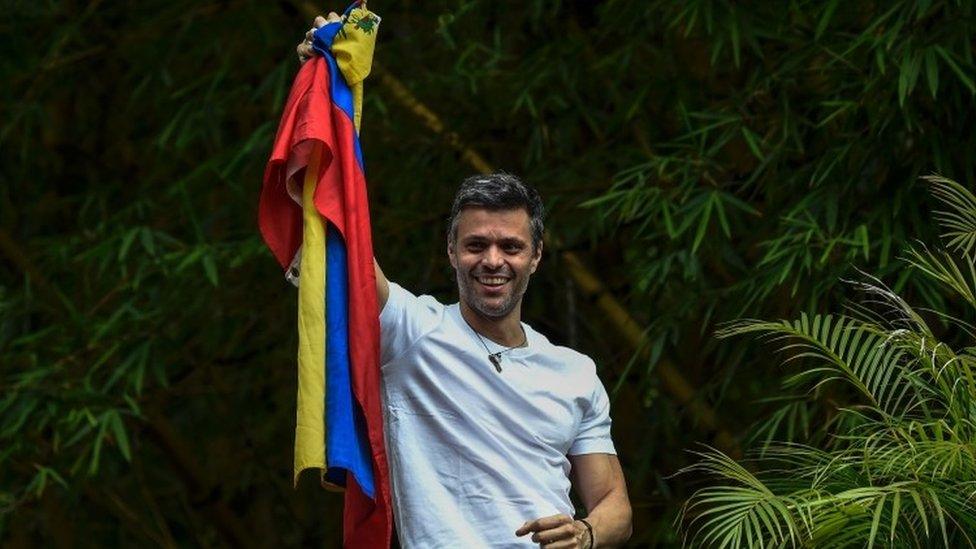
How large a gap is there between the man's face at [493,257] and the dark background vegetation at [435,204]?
1141mm

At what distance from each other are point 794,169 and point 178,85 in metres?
1.95

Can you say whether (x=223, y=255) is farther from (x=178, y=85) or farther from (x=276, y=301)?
(x=178, y=85)

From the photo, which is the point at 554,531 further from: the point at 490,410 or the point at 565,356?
the point at 565,356

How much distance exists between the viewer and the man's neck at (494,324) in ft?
9.59

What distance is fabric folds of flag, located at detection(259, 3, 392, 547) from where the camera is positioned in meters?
2.83

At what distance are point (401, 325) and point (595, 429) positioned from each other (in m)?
0.34

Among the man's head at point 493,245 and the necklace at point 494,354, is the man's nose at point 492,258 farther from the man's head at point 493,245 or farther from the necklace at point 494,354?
the necklace at point 494,354

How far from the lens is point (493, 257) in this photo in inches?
113

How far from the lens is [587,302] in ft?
16.2

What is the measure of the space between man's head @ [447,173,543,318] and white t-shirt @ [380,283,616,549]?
0.21ft

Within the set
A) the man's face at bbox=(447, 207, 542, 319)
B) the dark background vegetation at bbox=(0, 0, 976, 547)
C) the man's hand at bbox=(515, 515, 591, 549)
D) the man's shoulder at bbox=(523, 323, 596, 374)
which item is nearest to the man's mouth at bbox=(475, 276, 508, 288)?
the man's face at bbox=(447, 207, 542, 319)

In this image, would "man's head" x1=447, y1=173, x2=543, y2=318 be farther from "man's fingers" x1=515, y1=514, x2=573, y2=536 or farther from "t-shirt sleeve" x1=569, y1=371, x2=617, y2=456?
"man's fingers" x1=515, y1=514, x2=573, y2=536

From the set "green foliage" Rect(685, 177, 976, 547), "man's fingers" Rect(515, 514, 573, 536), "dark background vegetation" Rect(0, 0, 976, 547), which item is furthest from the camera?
"dark background vegetation" Rect(0, 0, 976, 547)

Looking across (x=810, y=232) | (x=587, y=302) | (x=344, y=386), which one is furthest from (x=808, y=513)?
(x=587, y=302)
